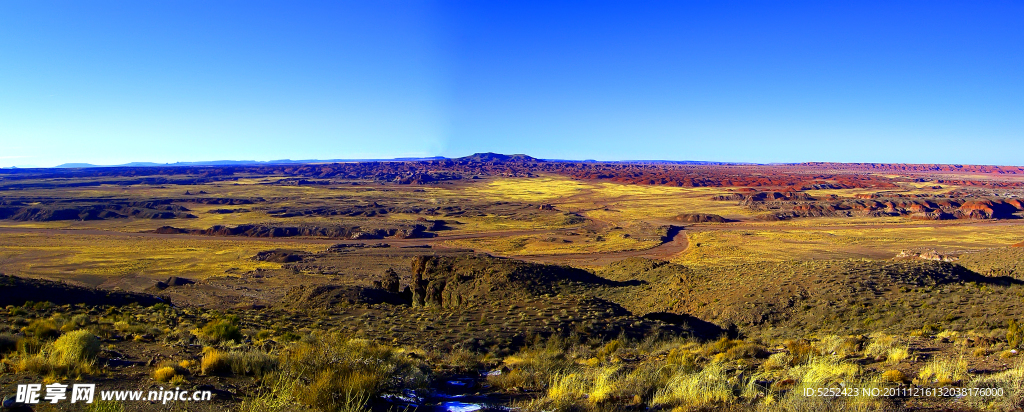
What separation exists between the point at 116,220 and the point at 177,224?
31.4ft

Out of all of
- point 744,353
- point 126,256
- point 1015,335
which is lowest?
point 126,256

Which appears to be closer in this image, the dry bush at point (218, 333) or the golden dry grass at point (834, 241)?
the dry bush at point (218, 333)

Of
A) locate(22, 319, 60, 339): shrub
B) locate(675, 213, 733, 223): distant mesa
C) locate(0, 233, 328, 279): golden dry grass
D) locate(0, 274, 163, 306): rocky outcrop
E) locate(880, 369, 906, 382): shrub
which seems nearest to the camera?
locate(880, 369, 906, 382): shrub

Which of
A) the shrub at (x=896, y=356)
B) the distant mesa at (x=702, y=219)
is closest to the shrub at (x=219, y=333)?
the shrub at (x=896, y=356)

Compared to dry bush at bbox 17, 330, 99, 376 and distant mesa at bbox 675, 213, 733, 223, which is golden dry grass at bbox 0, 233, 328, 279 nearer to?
dry bush at bbox 17, 330, 99, 376

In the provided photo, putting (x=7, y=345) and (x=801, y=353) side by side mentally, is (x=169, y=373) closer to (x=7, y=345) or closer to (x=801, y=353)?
(x=7, y=345)

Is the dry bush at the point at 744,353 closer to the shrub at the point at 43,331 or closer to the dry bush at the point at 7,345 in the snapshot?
the dry bush at the point at 7,345

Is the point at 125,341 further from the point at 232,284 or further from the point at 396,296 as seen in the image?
the point at 232,284

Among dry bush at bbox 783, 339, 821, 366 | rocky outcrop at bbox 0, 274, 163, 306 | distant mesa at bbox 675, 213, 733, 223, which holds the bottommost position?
distant mesa at bbox 675, 213, 733, 223

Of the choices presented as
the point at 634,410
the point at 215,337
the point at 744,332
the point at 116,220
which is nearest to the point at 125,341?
the point at 215,337

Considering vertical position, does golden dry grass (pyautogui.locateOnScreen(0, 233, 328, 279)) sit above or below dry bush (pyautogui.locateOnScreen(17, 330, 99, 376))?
below

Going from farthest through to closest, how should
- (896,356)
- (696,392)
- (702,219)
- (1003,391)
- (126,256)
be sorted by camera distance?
(702,219) < (126,256) < (896,356) < (696,392) < (1003,391)

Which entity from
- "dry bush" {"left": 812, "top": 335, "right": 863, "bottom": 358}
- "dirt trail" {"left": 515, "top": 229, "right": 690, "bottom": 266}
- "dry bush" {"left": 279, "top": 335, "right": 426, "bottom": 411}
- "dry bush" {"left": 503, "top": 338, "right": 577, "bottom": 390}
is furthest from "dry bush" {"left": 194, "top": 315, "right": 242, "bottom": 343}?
"dirt trail" {"left": 515, "top": 229, "right": 690, "bottom": 266}

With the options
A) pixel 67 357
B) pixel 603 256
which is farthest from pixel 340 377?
pixel 603 256
